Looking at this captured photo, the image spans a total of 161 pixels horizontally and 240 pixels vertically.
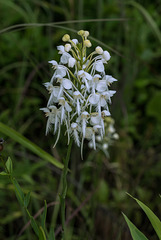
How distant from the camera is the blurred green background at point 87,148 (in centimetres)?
207

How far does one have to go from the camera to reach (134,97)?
3.16 metres

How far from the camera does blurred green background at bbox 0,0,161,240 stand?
207cm

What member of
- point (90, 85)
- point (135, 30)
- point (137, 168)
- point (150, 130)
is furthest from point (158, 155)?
point (90, 85)

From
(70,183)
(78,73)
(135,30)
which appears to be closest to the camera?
(78,73)

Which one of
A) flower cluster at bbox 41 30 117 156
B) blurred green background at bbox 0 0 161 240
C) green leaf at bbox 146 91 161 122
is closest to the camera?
flower cluster at bbox 41 30 117 156

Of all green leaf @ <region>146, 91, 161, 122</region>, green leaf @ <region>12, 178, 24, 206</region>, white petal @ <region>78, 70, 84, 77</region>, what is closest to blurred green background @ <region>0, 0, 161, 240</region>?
green leaf @ <region>146, 91, 161, 122</region>

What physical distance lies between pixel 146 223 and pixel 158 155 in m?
0.62

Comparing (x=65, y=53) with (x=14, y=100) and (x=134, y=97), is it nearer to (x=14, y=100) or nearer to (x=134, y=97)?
(x=14, y=100)

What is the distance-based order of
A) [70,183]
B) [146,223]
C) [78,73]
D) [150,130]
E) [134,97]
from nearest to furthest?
1. [78,73]
2. [146,223]
3. [70,183]
4. [150,130]
5. [134,97]

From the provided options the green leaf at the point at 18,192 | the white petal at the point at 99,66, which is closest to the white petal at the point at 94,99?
the white petal at the point at 99,66

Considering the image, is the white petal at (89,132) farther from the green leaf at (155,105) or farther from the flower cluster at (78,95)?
the green leaf at (155,105)

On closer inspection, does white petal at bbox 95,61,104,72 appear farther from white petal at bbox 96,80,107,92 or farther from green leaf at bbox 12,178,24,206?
green leaf at bbox 12,178,24,206

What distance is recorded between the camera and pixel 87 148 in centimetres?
269

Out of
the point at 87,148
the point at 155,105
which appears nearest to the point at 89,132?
the point at 87,148
